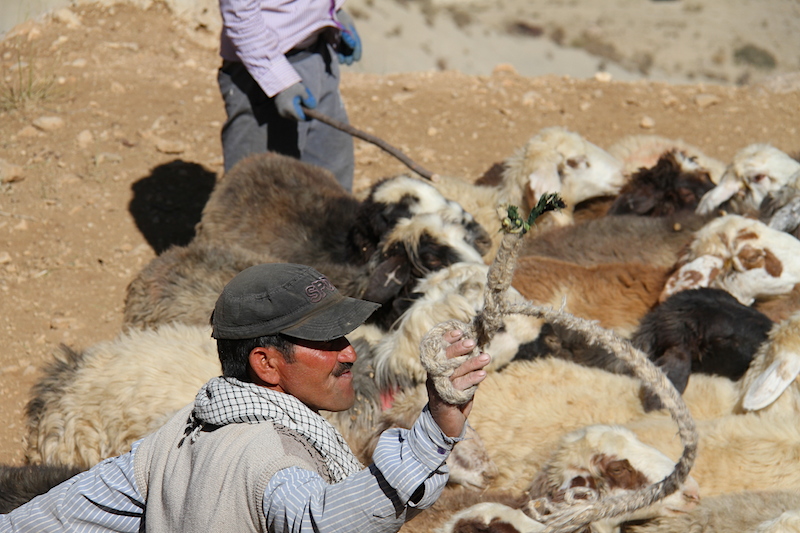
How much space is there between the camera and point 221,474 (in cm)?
205

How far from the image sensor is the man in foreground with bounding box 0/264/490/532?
6.26ft

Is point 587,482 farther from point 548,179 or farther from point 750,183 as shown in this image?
point 750,183

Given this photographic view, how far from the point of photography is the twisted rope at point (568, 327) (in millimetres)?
1961

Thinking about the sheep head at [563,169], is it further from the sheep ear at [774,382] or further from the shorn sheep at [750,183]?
the sheep ear at [774,382]

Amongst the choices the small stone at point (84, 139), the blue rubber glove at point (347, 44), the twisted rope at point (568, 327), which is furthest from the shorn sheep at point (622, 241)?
the small stone at point (84, 139)

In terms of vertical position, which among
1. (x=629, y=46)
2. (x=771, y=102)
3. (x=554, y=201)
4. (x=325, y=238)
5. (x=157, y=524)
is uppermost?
(x=554, y=201)

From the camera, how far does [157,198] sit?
7324 millimetres

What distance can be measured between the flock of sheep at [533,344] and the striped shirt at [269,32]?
0.74m

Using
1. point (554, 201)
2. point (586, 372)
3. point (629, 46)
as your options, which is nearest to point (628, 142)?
point (586, 372)

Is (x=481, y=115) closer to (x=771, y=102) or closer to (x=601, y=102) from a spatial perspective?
(x=601, y=102)

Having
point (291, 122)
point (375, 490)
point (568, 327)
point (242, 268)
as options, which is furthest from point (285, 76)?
point (375, 490)

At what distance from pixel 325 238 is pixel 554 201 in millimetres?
4002

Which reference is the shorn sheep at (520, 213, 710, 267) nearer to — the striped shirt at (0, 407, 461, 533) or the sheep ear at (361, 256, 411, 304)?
the sheep ear at (361, 256, 411, 304)

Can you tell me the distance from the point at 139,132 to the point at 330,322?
21.6ft
